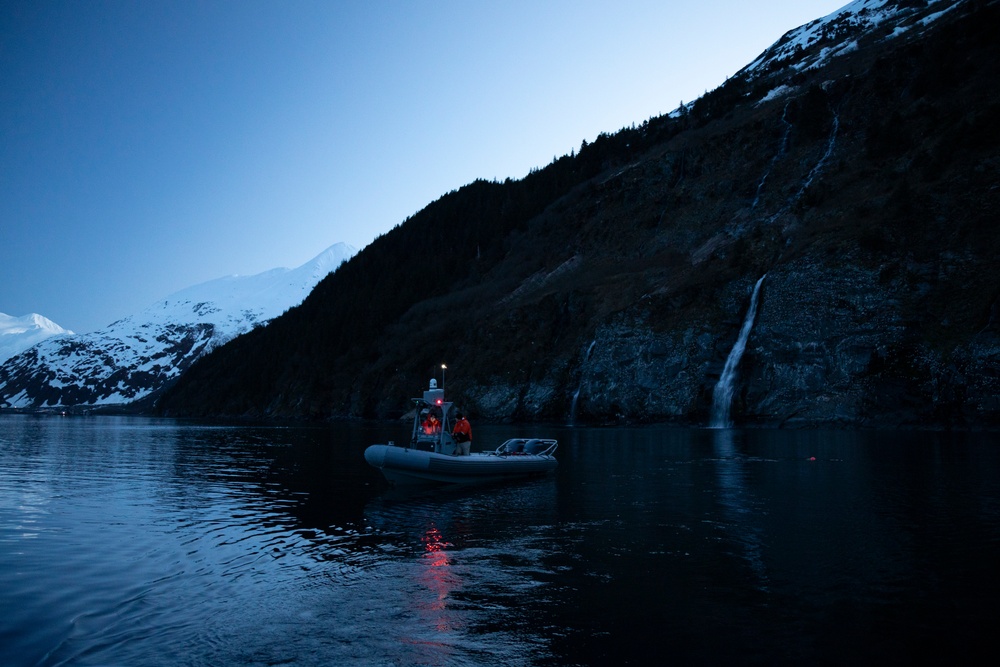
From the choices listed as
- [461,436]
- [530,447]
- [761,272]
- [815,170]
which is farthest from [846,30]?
[461,436]

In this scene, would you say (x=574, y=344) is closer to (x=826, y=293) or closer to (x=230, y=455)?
(x=826, y=293)

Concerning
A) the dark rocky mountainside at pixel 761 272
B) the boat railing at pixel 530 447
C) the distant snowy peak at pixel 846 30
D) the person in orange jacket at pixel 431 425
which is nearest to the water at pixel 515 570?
the person in orange jacket at pixel 431 425

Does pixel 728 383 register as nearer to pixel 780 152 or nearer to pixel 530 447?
pixel 530 447

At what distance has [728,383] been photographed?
5934 cm

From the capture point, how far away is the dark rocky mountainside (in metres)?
50.8

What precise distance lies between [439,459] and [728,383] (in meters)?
41.6

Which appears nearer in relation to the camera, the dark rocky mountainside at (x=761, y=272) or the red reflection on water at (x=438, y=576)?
the red reflection on water at (x=438, y=576)

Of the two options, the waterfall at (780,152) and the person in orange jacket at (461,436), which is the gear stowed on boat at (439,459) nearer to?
the person in orange jacket at (461,436)

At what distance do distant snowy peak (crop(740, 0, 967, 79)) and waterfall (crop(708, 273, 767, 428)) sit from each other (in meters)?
69.1

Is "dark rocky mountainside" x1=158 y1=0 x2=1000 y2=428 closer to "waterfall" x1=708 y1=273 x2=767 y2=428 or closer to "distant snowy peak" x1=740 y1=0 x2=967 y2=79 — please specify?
"waterfall" x1=708 y1=273 x2=767 y2=428

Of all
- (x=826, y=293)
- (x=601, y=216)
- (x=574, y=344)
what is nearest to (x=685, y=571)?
(x=826, y=293)

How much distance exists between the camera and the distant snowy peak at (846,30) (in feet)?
345

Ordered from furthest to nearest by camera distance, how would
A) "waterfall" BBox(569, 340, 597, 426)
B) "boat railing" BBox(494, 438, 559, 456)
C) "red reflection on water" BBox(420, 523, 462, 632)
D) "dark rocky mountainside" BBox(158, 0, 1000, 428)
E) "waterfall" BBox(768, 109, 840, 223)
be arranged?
"waterfall" BBox(768, 109, 840, 223), "waterfall" BBox(569, 340, 597, 426), "dark rocky mountainside" BBox(158, 0, 1000, 428), "boat railing" BBox(494, 438, 559, 456), "red reflection on water" BBox(420, 523, 462, 632)

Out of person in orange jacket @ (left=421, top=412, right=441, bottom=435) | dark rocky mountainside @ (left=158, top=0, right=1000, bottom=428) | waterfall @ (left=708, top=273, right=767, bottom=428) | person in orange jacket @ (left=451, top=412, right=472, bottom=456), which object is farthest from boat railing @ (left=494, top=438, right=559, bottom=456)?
waterfall @ (left=708, top=273, right=767, bottom=428)
